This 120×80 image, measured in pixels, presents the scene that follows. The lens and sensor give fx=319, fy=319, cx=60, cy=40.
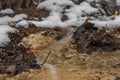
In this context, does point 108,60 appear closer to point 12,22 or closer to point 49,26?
point 49,26

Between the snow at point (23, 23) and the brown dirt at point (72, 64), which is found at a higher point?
the snow at point (23, 23)

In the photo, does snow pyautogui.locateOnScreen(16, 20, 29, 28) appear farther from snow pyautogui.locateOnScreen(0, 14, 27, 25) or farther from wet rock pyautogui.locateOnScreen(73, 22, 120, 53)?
wet rock pyautogui.locateOnScreen(73, 22, 120, 53)

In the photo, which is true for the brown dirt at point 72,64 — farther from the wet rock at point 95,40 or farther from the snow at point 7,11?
the snow at point 7,11

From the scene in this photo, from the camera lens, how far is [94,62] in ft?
15.4

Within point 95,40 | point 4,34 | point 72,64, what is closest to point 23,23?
point 4,34

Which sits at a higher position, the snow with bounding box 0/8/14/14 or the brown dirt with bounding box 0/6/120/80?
the snow with bounding box 0/8/14/14

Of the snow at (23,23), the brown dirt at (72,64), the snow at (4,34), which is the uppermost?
the snow at (23,23)

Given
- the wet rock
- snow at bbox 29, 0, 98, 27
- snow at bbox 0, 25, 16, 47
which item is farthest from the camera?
snow at bbox 29, 0, 98, 27

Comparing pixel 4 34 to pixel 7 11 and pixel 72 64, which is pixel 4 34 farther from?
pixel 72 64

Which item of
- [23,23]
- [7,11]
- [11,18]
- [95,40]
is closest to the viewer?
[95,40]

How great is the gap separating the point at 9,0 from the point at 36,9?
64cm

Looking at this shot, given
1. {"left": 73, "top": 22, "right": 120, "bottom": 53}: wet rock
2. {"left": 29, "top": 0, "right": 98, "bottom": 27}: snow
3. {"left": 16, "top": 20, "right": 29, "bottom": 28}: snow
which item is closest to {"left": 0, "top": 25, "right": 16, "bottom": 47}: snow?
{"left": 16, "top": 20, "right": 29, "bottom": 28}: snow

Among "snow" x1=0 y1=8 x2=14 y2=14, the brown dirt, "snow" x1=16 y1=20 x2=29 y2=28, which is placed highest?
"snow" x1=0 y1=8 x2=14 y2=14

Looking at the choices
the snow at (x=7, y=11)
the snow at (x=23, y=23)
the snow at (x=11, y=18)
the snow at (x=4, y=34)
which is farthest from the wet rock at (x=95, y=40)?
the snow at (x=7, y=11)
